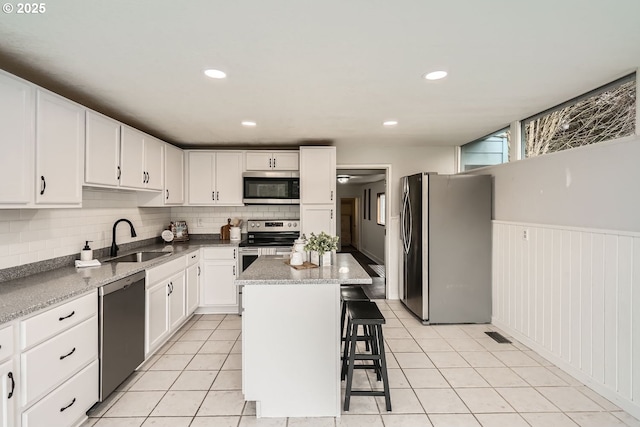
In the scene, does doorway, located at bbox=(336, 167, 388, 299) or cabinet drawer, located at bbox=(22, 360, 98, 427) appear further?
doorway, located at bbox=(336, 167, 388, 299)

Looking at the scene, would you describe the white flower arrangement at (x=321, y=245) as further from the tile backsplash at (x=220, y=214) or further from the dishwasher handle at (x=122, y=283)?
the tile backsplash at (x=220, y=214)

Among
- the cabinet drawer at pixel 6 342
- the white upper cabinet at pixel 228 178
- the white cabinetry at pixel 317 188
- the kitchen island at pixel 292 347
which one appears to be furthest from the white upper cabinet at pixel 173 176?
the cabinet drawer at pixel 6 342

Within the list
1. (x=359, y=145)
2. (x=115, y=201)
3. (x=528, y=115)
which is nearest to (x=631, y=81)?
(x=528, y=115)

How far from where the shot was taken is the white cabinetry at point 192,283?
12.2 ft

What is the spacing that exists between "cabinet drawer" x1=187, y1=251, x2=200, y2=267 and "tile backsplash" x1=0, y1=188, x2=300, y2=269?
67 centimetres

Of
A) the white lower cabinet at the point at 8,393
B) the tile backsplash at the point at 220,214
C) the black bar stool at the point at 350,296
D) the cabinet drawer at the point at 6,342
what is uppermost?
the tile backsplash at the point at 220,214

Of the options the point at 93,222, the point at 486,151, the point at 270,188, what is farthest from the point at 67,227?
the point at 486,151

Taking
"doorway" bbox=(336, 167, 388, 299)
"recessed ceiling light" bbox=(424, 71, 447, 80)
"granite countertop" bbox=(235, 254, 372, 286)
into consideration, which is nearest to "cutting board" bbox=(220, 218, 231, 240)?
"granite countertop" bbox=(235, 254, 372, 286)

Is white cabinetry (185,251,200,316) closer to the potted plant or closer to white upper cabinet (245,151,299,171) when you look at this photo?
white upper cabinet (245,151,299,171)

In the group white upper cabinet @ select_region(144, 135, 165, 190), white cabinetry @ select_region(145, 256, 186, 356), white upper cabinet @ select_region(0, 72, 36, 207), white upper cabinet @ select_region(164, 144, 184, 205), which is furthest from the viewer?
white upper cabinet @ select_region(164, 144, 184, 205)

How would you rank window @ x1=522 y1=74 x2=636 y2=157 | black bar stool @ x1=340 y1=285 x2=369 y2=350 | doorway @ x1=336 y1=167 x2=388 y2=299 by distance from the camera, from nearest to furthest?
window @ x1=522 y1=74 x2=636 y2=157 < black bar stool @ x1=340 y1=285 x2=369 y2=350 < doorway @ x1=336 y1=167 x2=388 y2=299

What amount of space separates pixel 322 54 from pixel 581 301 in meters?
2.66

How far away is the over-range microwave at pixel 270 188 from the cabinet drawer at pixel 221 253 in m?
0.70

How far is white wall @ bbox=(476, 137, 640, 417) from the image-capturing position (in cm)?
212
